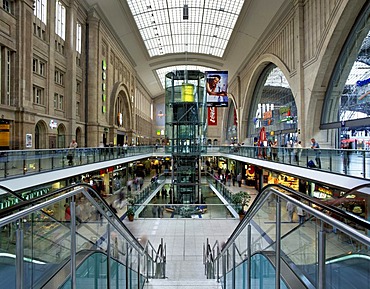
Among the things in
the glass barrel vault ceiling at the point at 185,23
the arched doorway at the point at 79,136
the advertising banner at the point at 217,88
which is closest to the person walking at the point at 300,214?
the arched doorway at the point at 79,136

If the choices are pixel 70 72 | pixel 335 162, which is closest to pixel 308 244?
pixel 335 162

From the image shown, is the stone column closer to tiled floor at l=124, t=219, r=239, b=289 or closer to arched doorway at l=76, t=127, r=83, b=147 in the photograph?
arched doorway at l=76, t=127, r=83, b=147

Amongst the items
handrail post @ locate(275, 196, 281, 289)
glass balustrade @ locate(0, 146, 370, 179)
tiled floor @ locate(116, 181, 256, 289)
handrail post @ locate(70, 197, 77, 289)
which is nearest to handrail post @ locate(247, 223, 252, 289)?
handrail post @ locate(275, 196, 281, 289)

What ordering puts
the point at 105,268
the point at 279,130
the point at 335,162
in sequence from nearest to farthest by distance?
the point at 105,268, the point at 335,162, the point at 279,130

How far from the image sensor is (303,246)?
8.24 feet

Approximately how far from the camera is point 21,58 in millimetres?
16875

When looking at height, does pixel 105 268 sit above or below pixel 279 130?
below

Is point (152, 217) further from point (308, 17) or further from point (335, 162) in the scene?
point (308, 17)

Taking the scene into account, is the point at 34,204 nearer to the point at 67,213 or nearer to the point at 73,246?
the point at 67,213

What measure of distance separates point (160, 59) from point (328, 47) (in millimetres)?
35477

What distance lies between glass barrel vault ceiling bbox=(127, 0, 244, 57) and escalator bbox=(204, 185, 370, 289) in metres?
34.3

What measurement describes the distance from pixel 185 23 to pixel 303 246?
1732 inches

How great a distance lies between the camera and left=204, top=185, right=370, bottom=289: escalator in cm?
162

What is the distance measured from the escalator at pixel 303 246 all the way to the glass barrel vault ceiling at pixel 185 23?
113 ft
